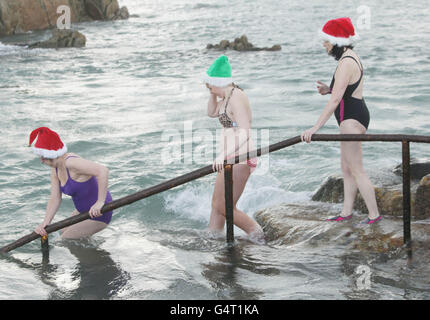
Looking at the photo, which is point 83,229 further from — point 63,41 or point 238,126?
point 63,41

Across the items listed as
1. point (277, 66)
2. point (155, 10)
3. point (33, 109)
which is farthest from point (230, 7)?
point (33, 109)

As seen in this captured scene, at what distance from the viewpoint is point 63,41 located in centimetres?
2984

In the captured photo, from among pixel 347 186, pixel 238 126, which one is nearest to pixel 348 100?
pixel 347 186

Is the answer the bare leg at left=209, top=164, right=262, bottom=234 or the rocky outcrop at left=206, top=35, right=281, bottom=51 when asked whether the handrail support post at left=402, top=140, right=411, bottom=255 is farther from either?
the rocky outcrop at left=206, top=35, right=281, bottom=51

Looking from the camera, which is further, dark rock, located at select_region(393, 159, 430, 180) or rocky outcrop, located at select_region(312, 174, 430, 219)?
dark rock, located at select_region(393, 159, 430, 180)

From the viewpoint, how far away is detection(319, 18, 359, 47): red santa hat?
575 centimetres

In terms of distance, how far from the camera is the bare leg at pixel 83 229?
22.1 ft

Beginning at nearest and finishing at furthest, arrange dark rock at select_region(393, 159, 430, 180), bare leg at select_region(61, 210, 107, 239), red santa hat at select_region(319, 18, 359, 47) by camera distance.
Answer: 1. red santa hat at select_region(319, 18, 359, 47)
2. bare leg at select_region(61, 210, 107, 239)
3. dark rock at select_region(393, 159, 430, 180)

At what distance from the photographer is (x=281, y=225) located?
6.79 meters

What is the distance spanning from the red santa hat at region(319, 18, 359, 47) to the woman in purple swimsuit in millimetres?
2363

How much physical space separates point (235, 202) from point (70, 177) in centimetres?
162

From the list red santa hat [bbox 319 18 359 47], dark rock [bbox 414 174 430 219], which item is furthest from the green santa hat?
dark rock [bbox 414 174 430 219]

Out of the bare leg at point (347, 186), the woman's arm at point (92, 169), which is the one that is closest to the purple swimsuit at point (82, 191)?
the woman's arm at point (92, 169)
